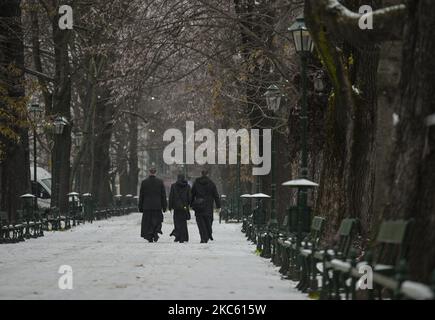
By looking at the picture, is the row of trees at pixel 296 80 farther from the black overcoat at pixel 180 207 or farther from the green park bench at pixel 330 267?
the black overcoat at pixel 180 207

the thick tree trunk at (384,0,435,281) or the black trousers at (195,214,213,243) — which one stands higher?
the thick tree trunk at (384,0,435,281)

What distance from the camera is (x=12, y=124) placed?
29703 mm

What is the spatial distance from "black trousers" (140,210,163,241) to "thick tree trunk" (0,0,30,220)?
3.91 m

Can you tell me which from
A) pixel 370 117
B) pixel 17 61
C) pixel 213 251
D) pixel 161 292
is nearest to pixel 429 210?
pixel 161 292

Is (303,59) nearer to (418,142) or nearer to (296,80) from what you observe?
(418,142)

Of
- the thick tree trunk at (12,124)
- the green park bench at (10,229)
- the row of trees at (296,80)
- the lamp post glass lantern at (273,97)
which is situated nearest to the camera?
the row of trees at (296,80)

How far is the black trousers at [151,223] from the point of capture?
97.2 ft

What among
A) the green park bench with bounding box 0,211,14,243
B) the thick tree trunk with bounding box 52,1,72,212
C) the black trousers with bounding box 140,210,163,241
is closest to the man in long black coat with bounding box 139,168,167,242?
the black trousers with bounding box 140,210,163,241

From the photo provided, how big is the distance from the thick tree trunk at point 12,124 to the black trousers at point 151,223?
391 centimetres

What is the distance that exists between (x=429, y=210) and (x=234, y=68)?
17699mm

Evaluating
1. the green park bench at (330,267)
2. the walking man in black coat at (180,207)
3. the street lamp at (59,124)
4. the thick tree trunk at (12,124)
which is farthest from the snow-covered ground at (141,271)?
the street lamp at (59,124)

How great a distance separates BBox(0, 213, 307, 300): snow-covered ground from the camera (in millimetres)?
14281

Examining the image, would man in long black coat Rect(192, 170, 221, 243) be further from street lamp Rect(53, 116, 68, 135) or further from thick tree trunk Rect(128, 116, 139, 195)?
thick tree trunk Rect(128, 116, 139, 195)
